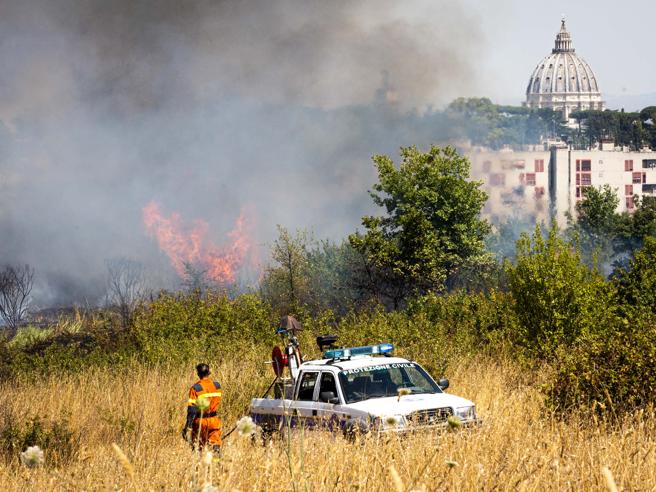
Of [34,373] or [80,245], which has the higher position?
[80,245]

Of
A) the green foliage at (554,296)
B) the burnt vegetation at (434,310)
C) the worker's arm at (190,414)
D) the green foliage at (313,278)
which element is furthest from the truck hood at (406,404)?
the green foliage at (313,278)

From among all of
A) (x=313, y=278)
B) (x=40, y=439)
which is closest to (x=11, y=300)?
(x=313, y=278)

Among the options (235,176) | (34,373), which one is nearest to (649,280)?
(34,373)

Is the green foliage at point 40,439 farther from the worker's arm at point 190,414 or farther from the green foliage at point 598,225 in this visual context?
the green foliage at point 598,225

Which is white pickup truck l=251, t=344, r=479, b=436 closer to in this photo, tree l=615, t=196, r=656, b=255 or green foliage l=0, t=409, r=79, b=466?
green foliage l=0, t=409, r=79, b=466

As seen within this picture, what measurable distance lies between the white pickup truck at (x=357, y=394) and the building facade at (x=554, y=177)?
139 metres

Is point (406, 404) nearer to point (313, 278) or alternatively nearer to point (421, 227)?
point (421, 227)

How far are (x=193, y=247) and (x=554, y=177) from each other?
104264 mm

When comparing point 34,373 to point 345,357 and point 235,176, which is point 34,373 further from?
point 235,176

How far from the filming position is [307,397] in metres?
14.8

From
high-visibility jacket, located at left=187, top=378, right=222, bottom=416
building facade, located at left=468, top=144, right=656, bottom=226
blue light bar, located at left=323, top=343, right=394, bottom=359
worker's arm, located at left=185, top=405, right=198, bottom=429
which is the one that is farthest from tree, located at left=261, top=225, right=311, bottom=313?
building facade, located at left=468, top=144, right=656, bottom=226

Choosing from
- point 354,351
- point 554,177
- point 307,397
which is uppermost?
point 554,177

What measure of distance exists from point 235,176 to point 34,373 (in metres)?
77.5

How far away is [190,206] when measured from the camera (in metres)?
88.9
